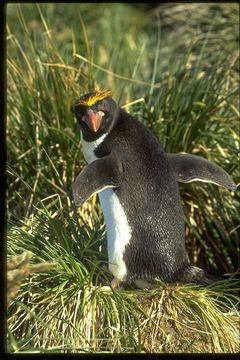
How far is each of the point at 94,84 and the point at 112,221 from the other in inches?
56.3

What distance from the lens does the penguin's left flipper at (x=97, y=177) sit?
3541 millimetres

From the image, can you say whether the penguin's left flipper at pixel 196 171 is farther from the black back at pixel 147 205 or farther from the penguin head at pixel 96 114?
the penguin head at pixel 96 114

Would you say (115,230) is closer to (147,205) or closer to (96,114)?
(147,205)

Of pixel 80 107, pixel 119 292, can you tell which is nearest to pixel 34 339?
pixel 119 292

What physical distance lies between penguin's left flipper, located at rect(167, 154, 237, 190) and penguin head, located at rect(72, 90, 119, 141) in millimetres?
374

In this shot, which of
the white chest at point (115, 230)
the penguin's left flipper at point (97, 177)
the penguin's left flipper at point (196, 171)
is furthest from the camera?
the penguin's left flipper at point (196, 171)

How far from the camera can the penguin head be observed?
3770 millimetres

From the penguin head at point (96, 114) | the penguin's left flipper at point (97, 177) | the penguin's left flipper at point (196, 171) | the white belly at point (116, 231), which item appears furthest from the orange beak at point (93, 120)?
the penguin's left flipper at point (196, 171)

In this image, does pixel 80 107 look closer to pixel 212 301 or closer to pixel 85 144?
pixel 85 144

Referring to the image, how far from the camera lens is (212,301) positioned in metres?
3.79

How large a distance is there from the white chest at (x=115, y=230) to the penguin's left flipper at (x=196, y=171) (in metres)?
0.38

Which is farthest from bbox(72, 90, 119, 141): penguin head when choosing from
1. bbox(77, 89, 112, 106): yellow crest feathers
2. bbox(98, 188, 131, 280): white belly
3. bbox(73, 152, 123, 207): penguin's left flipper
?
bbox(98, 188, 131, 280): white belly

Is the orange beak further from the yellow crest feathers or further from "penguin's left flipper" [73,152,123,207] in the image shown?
"penguin's left flipper" [73,152,123,207]

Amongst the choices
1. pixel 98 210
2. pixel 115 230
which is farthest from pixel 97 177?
pixel 98 210
